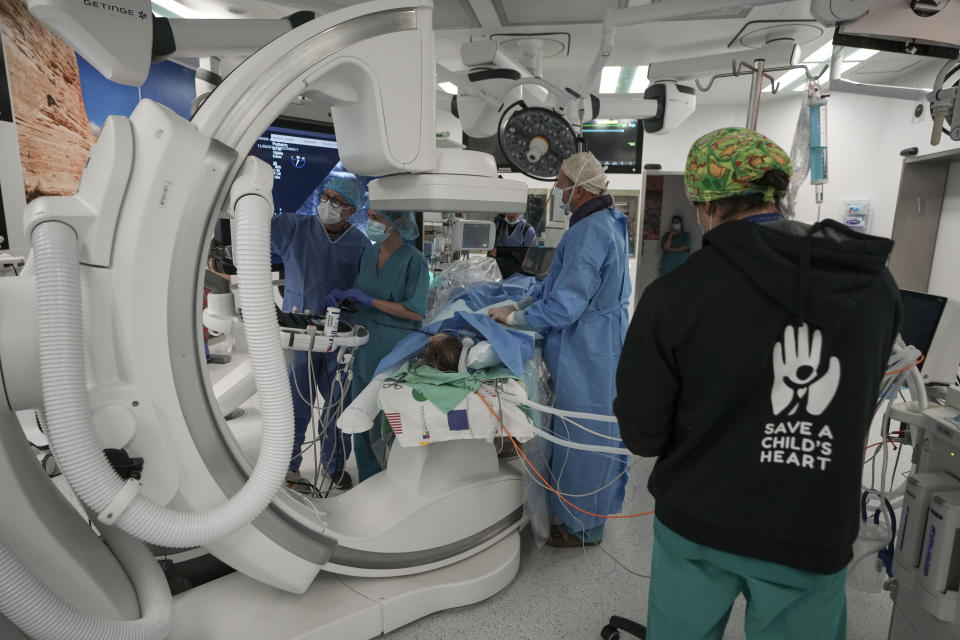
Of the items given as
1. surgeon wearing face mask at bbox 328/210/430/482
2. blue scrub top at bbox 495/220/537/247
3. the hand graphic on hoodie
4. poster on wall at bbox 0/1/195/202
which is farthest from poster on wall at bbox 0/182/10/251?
the hand graphic on hoodie

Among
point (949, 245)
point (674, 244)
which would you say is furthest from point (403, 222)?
point (674, 244)

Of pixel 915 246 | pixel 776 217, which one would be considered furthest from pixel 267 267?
pixel 915 246

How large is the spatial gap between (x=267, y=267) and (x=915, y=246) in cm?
624

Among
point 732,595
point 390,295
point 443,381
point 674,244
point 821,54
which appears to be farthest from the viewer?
point 674,244

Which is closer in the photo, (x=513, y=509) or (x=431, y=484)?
(x=431, y=484)

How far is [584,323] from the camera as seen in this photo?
212 cm

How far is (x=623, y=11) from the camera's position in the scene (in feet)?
8.33

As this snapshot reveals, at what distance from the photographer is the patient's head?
6.34ft

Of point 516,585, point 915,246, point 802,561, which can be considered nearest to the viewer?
point 802,561

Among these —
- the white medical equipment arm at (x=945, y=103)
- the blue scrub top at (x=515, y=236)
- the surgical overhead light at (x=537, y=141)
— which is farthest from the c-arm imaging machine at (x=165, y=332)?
the blue scrub top at (x=515, y=236)

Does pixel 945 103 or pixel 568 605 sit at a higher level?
pixel 945 103

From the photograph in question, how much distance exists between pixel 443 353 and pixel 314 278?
1.08 metres

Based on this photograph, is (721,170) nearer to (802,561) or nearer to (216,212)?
(802,561)

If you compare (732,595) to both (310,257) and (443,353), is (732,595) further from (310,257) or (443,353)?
(310,257)
